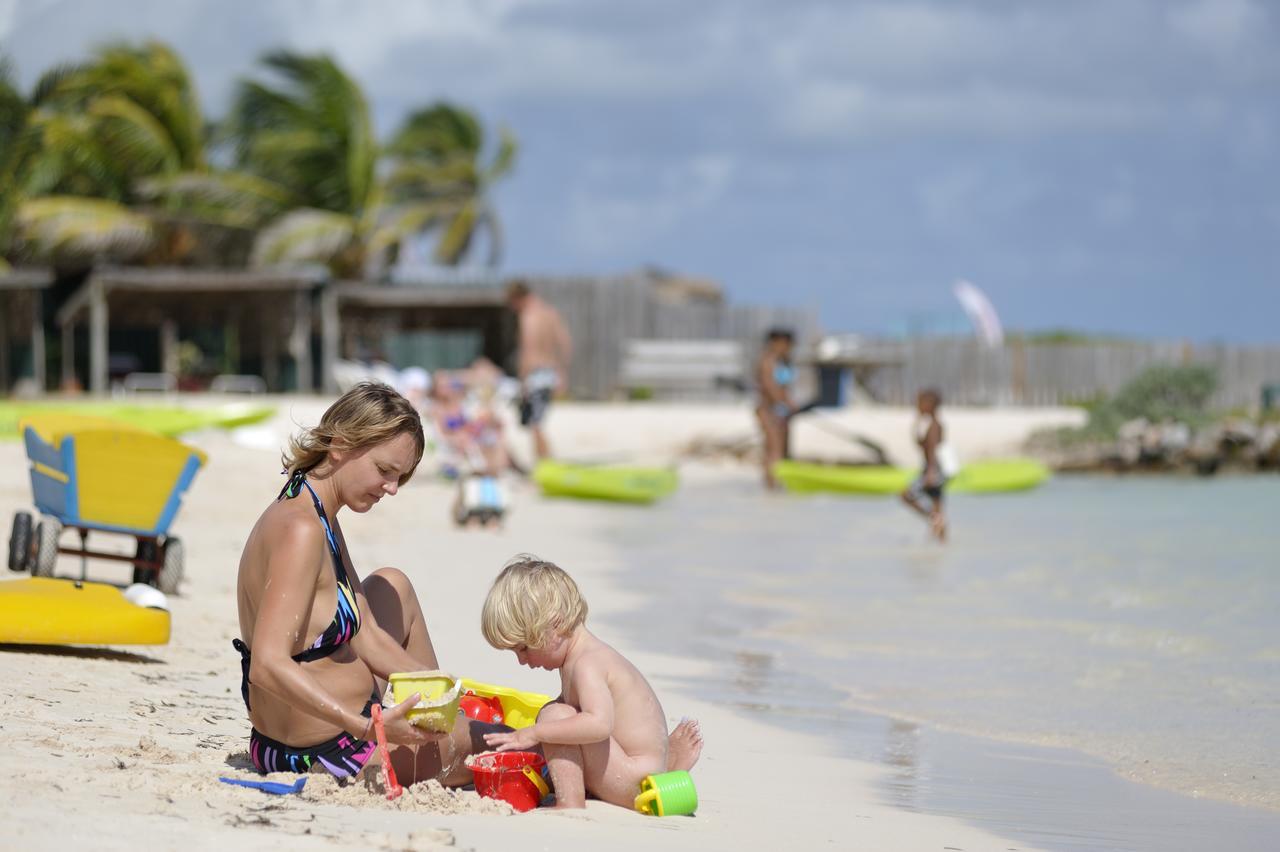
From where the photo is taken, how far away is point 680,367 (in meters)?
27.0

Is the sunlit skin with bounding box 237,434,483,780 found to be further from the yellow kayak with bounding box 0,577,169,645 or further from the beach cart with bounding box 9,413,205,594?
the beach cart with bounding box 9,413,205,594

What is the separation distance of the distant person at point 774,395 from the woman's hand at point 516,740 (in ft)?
42.3

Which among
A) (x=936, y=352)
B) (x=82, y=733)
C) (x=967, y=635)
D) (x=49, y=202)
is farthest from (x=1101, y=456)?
(x=82, y=733)

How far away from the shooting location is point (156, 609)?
18.1ft

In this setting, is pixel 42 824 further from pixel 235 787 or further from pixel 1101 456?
pixel 1101 456

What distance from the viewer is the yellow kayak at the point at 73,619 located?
515cm

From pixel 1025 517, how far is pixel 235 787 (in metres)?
12.6

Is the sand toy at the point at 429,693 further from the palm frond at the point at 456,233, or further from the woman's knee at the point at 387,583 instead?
the palm frond at the point at 456,233

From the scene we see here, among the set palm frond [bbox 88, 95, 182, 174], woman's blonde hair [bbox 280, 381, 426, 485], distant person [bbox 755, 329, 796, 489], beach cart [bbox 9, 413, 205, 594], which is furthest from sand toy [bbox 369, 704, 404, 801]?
palm frond [bbox 88, 95, 182, 174]

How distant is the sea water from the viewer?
468 cm

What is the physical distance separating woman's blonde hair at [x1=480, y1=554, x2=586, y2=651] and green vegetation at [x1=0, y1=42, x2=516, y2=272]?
81.1 ft

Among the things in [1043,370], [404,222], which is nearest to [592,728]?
[1043,370]

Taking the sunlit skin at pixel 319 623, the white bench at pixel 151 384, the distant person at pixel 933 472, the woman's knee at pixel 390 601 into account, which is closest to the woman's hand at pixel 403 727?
the sunlit skin at pixel 319 623

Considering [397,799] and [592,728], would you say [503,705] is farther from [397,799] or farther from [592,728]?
[397,799]
